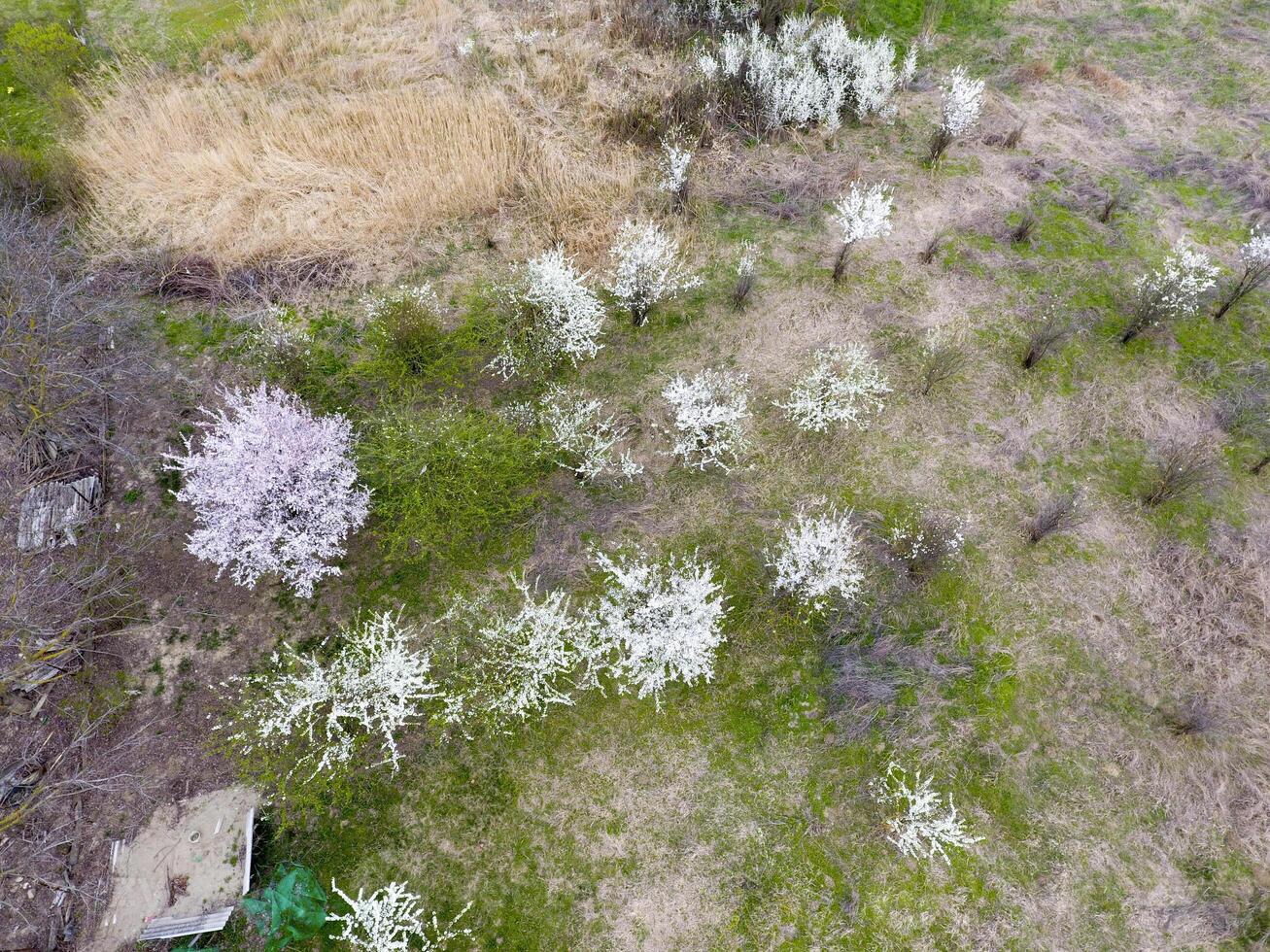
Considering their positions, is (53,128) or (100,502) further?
(53,128)

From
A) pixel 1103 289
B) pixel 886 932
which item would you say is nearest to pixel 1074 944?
pixel 886 932

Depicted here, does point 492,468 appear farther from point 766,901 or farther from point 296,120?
point 296,120

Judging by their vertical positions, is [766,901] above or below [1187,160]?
below

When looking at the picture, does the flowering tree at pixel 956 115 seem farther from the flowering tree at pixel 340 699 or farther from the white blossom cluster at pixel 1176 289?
the flowering tree at pixel 340 699

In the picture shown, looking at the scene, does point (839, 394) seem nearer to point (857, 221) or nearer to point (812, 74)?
point (857, 221)

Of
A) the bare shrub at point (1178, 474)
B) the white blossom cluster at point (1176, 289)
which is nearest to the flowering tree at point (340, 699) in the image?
the bare shrub at point (1178, 474)

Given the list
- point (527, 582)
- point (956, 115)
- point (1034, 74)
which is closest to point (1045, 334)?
point (956, 115)

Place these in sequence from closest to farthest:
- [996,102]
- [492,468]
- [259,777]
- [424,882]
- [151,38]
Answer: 1. [424,882]
2. [259,777]
3. [492,468]
4. [996,102]
5. [151,38]

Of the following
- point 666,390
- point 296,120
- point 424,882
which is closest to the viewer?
point 424,882
